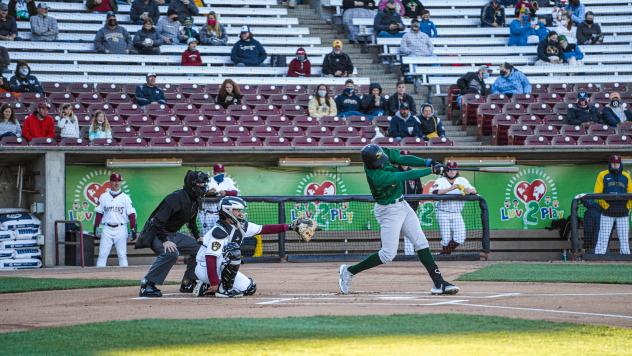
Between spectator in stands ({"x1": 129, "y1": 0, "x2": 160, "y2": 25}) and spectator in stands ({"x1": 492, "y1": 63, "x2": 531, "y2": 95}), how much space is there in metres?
8.10

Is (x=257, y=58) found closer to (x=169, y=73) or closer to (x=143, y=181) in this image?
(x=169, y=73)

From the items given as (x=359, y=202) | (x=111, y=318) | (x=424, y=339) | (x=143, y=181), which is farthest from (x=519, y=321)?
(x=143, y=181)

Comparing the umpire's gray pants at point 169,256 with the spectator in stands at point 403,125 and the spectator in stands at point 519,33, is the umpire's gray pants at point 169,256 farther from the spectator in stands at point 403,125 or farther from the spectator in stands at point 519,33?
the spectator in stands at point 519,33

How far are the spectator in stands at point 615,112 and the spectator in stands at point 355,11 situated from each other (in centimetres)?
712

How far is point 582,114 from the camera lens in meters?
22.5

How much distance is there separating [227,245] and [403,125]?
34.2ft

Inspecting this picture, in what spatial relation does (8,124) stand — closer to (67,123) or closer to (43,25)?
(67,123)

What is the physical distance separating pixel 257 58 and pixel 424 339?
1743cm

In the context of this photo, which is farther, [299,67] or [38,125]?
[299,67]

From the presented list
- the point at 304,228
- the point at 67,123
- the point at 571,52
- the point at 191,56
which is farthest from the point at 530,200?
the point at 304,228

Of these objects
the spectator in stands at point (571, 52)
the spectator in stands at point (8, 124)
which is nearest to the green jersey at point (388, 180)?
the spectator in stands at point (8, 124)

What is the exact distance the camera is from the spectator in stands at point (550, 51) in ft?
A: 86.5

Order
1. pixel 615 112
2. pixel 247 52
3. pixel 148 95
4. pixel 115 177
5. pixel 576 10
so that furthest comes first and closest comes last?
pixel 576 10, pixel 247 52, pixel 615 112, pixel 148 95, pixel 115 177

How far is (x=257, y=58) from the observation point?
24688mm
